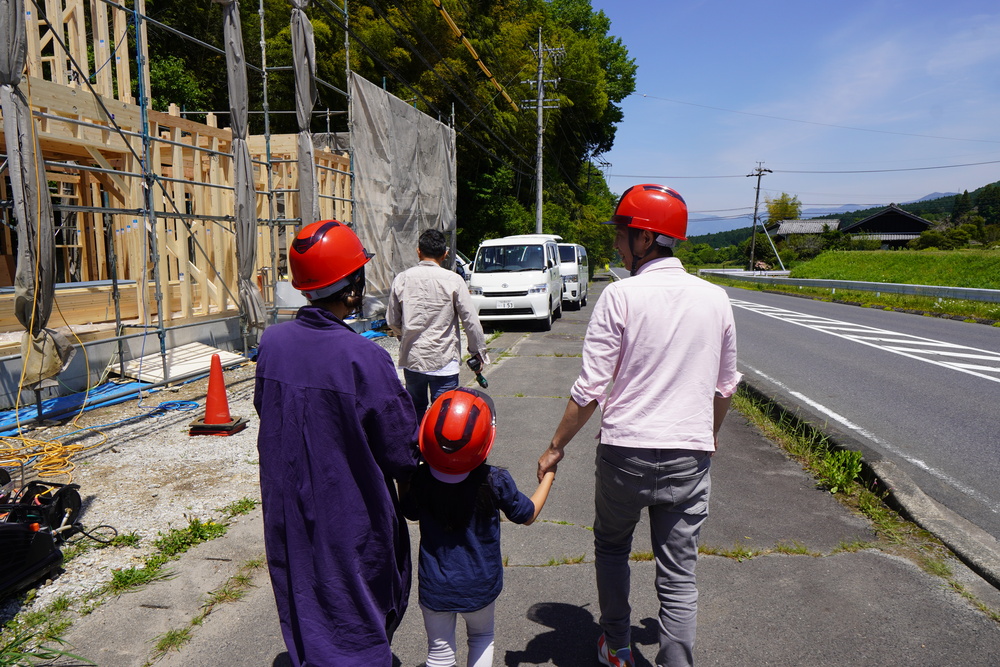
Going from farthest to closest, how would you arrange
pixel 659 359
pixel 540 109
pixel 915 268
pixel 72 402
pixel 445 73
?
1. pixel 915 268
2. pixel 540 109
3. pixel 445 73
4. pixel 72 402
5. pixel 659 359

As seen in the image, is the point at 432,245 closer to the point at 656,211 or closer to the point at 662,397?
the point at 656,211

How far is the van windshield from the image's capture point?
14.2 metres

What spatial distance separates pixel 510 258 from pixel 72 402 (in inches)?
375

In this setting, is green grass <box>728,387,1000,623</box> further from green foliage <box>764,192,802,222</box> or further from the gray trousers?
green foliage <box>764,192,802,222</box>

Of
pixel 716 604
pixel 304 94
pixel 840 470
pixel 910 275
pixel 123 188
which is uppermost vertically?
pixel 304 94

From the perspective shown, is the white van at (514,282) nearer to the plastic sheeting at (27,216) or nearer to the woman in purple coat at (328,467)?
the plastic sheeting at (27,216)

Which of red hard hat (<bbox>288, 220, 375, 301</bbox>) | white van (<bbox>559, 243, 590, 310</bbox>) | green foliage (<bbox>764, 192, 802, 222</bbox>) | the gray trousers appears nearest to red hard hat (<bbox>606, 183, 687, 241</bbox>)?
the gray trousers

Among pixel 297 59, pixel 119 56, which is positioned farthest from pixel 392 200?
pixel 119 56

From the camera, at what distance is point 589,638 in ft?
9.18

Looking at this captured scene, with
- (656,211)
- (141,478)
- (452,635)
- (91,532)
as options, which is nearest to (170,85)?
(141,478)

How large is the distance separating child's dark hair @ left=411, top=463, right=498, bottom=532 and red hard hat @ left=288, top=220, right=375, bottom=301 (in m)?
0.69

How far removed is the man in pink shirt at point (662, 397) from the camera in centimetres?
224

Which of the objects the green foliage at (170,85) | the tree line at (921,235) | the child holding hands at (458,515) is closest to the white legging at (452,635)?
the child holding hands at (458,515)

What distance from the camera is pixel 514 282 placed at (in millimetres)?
13648
